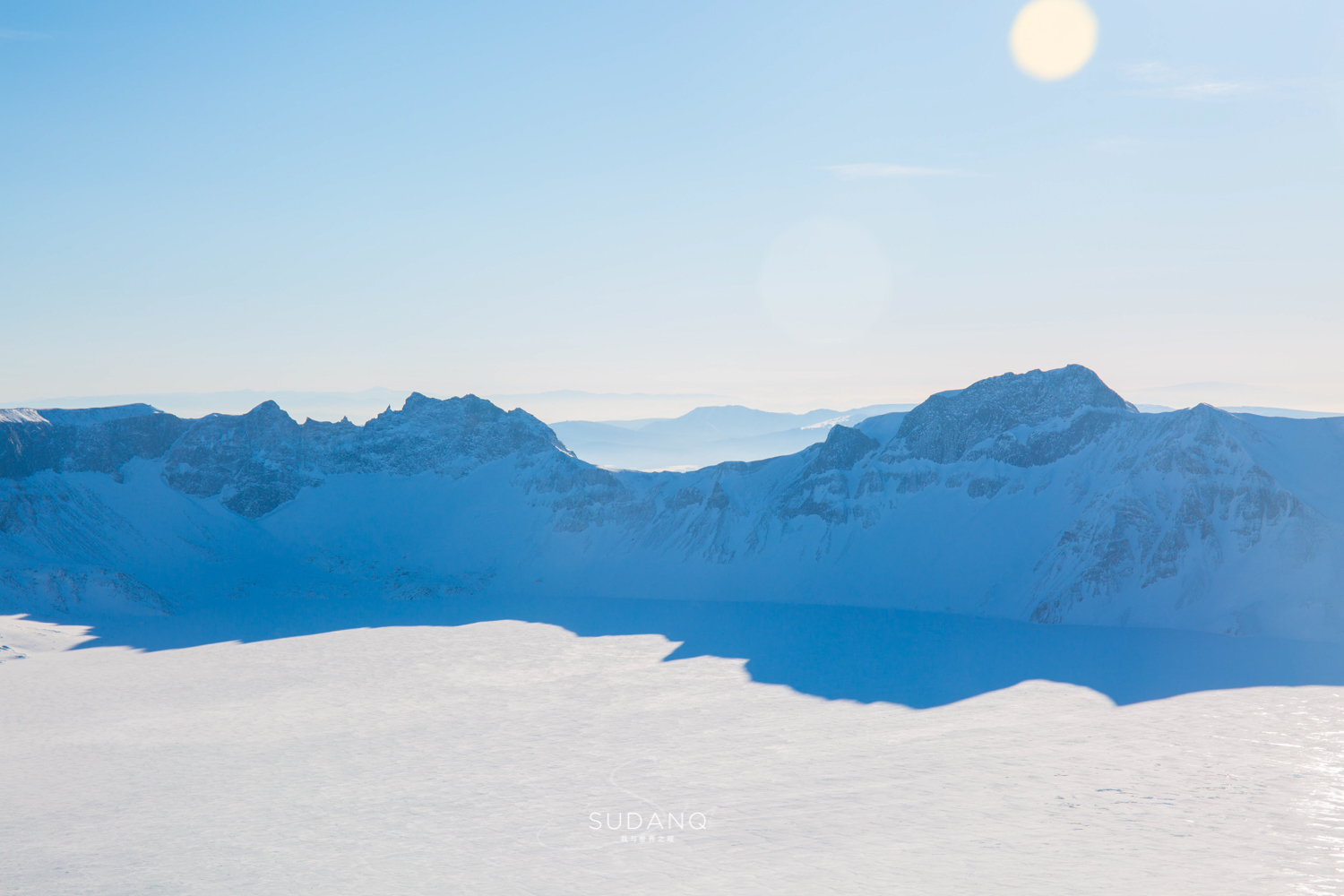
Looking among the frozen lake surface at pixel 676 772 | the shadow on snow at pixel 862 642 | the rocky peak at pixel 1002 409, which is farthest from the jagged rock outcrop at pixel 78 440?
the rocky peak at pixel 1002 409

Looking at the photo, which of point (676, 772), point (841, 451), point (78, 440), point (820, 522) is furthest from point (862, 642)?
point (78, 440)

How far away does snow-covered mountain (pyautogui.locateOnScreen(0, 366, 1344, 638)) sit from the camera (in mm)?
127000

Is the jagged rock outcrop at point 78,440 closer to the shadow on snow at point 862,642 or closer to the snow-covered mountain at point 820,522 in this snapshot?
the snow-covered mountain at point 820,522

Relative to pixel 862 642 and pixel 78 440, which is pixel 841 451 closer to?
pixel 862 642

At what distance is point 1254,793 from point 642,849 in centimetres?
3709

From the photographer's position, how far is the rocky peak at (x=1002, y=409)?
532 ft

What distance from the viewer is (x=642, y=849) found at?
148ft

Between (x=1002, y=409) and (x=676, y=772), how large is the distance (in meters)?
131

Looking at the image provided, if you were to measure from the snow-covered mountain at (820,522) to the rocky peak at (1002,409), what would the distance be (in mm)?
420

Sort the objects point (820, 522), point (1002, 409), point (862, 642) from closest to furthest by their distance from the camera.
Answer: point (862, 642)
point (1002, 409)
point (820, 522)

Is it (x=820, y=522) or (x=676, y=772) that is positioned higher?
(x=820, y=522)

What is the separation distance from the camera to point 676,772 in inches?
2258

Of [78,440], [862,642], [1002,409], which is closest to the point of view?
[862,642]

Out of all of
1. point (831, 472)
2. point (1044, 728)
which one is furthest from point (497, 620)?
point (1044, 728)
